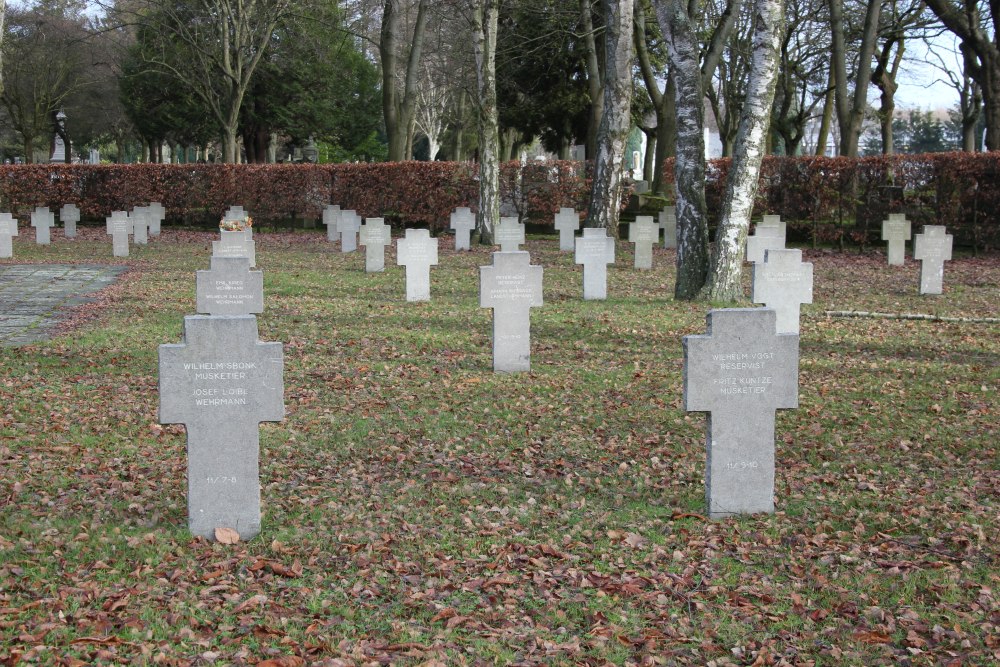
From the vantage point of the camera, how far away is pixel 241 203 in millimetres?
34062

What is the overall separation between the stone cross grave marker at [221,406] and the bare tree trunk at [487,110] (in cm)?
1931

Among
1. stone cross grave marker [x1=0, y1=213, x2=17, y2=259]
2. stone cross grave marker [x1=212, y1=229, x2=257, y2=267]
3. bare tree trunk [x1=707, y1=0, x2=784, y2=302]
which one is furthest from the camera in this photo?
stone cross grave marker [x1=0, y1=213, x2=17, y2=259]

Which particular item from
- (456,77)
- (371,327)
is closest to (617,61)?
(371,327)

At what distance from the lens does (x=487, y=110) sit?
25.3 m

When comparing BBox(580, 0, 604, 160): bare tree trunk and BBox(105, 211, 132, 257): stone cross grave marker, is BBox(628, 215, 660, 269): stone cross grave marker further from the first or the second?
BBox(105, 211, 132, 257): stone cross grave marker

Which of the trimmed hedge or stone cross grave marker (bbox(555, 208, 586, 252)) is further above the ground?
the trimmed hedge

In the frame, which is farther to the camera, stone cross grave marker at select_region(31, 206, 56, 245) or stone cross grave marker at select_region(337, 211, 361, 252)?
stone cross grave marker at select_region(31, 206, 56, 245)

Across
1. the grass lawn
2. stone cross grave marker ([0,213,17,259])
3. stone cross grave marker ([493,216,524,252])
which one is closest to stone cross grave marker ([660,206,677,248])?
stone cross grave marker ([493,216,524,252])

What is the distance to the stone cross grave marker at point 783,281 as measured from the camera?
1230cm

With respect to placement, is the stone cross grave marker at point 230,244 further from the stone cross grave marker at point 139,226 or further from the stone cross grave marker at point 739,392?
the stone cross grave marker at point 739,392

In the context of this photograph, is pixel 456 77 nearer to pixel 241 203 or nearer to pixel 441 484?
pixel 241 203

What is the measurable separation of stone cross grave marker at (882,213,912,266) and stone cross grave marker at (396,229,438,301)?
36.2 feet

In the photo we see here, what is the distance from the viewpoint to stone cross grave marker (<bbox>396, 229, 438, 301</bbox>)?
1612cm

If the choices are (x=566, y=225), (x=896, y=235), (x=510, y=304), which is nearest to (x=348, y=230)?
(x=566, y=225)
